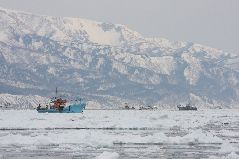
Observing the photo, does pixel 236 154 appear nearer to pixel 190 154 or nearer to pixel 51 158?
pixel 190 154

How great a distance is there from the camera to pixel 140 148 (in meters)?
40.2

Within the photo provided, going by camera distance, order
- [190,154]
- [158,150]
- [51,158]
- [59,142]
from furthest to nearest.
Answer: [59,142] < [158,150] < [190,154] < [51,158]

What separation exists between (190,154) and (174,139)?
12730 millimetres

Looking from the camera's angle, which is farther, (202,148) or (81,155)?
(202,148)

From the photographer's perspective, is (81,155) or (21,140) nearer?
(81,155)

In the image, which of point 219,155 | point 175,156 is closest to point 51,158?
point 175,156

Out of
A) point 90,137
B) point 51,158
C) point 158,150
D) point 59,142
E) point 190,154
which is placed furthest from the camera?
point 90,137

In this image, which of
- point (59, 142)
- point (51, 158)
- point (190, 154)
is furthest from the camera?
point (59, 142)

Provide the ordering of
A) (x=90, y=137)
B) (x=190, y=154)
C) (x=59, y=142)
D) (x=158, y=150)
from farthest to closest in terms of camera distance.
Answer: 1. (x=90, y=137)
2. (x=59, y=142)
3. (x=158, y=150)
4. (x=190, y=154)

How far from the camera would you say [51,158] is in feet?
107

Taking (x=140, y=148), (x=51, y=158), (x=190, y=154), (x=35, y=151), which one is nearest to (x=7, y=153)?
(x=35, y=151)

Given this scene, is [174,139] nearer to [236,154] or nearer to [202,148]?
[202,148]

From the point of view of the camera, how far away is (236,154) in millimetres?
33750

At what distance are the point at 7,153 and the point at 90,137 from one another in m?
16.1
